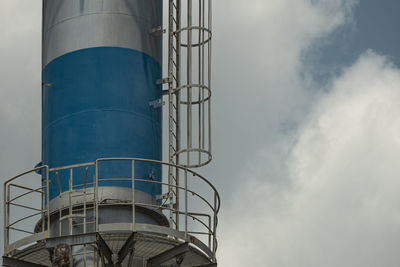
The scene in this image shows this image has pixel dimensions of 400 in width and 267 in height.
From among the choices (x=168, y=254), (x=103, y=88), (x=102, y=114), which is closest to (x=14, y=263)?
(x=168, y=254)

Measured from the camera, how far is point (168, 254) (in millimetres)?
21578

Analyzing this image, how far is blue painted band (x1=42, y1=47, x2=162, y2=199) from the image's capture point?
23016 mm

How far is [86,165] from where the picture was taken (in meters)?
21.5

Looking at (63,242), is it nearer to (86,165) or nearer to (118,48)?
(86,165)

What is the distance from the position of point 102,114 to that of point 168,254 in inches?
142

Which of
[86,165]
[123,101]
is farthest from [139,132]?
[86,165]

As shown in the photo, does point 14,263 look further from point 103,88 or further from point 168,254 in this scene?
point 103,88

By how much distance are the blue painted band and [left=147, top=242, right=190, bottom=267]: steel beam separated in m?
1.84

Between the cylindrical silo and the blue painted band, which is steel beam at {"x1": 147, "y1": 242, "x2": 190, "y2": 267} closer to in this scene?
the cylindrical silo

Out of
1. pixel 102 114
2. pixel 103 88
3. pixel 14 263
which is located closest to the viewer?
pixel 14 263

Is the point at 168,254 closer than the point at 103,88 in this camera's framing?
Yes

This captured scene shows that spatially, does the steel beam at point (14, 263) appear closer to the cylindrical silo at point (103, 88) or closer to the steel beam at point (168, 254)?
the cylindrical silo at point (103, 88)

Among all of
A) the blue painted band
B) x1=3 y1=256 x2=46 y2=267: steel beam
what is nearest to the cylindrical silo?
the blue painted band

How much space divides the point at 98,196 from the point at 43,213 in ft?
3.92
